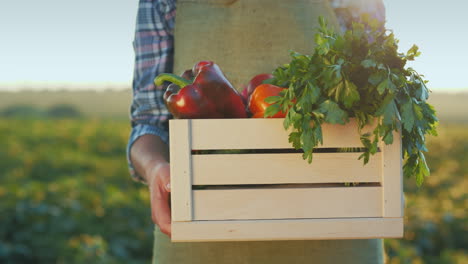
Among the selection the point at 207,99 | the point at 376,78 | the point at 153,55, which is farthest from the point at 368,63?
the point at 153,55

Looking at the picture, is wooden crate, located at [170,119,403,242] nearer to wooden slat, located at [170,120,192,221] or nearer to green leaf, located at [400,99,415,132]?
wooden slat, located at [170,120,192,221]

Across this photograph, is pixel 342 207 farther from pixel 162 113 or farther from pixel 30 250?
pixel 30 250

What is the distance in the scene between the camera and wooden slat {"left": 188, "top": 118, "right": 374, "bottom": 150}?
132 centimetres

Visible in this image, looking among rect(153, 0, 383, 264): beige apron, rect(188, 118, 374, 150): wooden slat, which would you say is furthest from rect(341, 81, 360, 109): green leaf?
rect(153, 0, 383, 264): beige apron

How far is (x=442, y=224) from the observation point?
4.95 m

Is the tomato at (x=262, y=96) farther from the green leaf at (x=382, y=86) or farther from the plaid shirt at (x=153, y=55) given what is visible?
the plaid shirt at (x=153, y=55)

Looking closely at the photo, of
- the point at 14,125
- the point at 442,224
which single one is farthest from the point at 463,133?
the point at 14,125

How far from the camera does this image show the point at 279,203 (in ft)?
4.41

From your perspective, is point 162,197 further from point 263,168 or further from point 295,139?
point 295,139

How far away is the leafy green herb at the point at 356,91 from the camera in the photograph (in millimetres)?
1225

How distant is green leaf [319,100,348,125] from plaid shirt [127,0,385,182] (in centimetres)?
76

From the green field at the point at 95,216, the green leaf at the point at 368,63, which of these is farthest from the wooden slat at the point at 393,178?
the green field at the point at 95,216

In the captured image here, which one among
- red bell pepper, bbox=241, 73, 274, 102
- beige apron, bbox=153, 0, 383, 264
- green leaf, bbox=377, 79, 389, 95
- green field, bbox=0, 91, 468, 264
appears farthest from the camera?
green field, bbox=0, 91, 468, 264

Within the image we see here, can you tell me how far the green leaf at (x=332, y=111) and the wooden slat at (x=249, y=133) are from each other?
9cm
